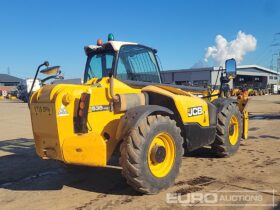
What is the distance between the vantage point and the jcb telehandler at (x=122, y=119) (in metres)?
5.19

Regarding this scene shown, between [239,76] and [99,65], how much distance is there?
2641 inches

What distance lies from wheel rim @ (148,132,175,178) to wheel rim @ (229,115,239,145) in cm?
269

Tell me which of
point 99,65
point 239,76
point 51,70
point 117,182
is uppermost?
point 239,76

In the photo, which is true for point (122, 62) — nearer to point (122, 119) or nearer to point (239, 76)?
point (122, 119)

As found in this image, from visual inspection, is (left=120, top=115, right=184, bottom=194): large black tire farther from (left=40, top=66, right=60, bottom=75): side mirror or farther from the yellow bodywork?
(left=40, top=66, right=60, bottom=75): side mirror

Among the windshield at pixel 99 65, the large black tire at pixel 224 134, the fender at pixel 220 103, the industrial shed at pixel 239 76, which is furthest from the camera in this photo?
the industrial shed at pixel 239 76

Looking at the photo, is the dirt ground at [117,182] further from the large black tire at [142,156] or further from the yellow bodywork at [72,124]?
the yellow bodywork at [72,124]

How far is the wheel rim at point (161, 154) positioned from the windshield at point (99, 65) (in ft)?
4.85

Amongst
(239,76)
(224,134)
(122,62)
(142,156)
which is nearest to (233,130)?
(224,134)

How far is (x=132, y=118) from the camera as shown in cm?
533

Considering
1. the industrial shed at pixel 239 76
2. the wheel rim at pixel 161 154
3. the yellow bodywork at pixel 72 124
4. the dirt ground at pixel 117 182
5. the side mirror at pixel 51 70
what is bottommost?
the dirt ground at pixel 117 182

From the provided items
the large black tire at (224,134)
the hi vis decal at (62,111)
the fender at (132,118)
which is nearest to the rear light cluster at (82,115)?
the hi vis decal at (62,111)

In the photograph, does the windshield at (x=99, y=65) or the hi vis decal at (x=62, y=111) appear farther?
the windshield at (x=99, y=65)

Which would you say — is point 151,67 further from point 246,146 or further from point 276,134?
point 276,134
